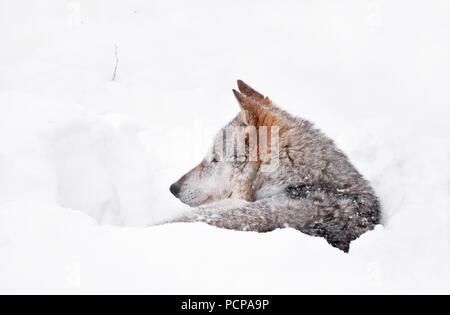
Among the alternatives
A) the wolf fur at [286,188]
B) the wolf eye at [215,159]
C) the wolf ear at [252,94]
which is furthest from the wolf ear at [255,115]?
the wolf eye at [215,159]

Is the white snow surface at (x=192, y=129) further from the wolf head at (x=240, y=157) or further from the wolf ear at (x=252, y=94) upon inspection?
the wolf ear at (x=252, y=94)

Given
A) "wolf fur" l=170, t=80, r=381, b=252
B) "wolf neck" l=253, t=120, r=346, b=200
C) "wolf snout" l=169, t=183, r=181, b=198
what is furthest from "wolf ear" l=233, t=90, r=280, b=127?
"wolf snout" l=169, t=183, r=181, b=198

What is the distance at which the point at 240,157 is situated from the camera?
5043 mm

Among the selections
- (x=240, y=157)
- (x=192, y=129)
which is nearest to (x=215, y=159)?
(x=240, y=157)

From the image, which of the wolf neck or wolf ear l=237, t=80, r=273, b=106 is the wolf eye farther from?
wolf ear l=237, t=80, r=273, b=106

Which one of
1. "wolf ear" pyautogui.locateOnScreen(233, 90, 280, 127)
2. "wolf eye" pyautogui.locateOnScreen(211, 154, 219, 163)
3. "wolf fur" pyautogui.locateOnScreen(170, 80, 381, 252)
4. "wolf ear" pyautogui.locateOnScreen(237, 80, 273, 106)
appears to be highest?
"wolf ear" pyautogui.locateOnScreen(237, 80, 273, 106)

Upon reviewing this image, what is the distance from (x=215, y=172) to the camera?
533 centimetres

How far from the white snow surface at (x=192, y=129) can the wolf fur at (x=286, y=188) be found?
0.32 metres

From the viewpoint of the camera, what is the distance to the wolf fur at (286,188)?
4051 mm

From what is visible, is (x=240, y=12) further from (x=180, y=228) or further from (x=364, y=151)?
(x=180, y=228)

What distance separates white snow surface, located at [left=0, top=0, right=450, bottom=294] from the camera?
285cm

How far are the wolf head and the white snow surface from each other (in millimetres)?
354
